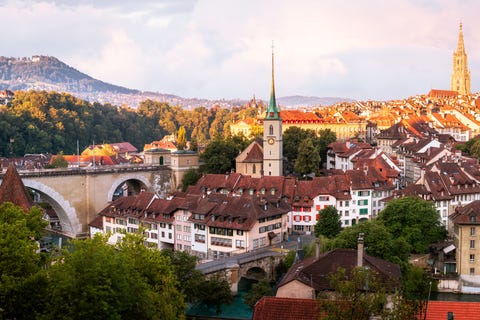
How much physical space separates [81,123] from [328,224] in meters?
83.3

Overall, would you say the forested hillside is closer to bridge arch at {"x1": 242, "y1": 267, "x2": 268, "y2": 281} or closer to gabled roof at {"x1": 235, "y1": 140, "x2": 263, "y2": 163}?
gabled roof at {"x1": 235, "y1": 140, "x2": 263, "y2": 163}

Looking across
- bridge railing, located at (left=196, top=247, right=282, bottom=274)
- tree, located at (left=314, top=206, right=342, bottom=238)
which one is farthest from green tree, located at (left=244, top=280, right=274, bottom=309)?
tree, located at (left=314, top=206, right=342, bottom=238)

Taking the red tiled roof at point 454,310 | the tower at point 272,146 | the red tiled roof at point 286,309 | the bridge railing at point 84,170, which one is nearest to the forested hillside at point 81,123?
the bridge railing at point 84,170

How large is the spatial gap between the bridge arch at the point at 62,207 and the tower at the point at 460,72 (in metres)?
125

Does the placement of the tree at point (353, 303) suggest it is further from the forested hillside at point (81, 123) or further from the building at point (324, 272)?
the forested hillside at point (81, 123)

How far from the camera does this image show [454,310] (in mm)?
25328

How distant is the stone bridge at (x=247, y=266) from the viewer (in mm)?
43281

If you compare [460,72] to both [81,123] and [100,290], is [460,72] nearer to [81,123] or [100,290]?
[81,123]

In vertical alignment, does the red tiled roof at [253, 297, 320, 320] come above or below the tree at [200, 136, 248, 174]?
below

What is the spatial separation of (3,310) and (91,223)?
37.8 metres

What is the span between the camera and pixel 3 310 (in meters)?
23.5

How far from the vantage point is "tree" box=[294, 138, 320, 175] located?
6575 centimetres

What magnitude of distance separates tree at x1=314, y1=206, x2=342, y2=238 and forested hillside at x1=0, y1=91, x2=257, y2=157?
36609 mm

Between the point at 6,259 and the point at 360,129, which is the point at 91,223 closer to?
the point at 6,259
